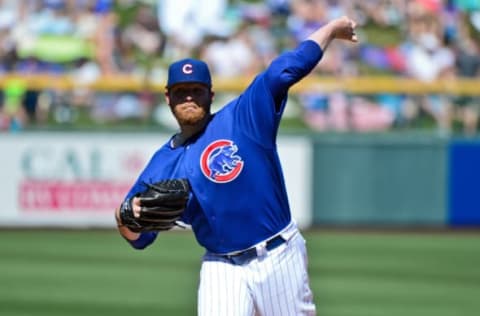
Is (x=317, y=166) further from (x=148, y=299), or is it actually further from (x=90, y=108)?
(x=148, y=299)

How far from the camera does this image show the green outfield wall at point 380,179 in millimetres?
15641

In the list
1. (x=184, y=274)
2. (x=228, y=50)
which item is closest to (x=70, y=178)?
(x=228, y=50)

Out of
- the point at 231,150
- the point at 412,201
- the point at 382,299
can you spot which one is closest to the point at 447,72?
the point at 412,201

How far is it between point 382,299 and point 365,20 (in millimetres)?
7977

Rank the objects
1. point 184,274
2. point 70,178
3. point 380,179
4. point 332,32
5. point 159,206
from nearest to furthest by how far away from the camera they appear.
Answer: point 159,206, point 332,32, point 184,274, point 70,178, point 380,179

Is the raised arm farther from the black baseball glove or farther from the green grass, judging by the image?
the green grass

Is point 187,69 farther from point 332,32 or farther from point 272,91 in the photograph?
point 332,32

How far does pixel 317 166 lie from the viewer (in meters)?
15.7

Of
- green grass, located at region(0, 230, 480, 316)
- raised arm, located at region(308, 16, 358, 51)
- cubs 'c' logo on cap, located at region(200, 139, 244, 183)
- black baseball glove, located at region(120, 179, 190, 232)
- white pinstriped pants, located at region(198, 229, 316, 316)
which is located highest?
raised arm, located at region(308, 16, 358, 51)

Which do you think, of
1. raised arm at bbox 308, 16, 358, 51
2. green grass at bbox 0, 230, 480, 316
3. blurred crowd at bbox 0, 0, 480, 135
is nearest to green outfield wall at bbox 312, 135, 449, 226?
blurred crowd at bbox 0, 0, 480, 135

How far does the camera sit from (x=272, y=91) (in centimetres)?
533

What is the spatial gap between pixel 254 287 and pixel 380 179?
10.5 m

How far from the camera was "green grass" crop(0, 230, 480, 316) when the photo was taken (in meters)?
9.55

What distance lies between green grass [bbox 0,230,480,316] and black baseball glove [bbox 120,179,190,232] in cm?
387
